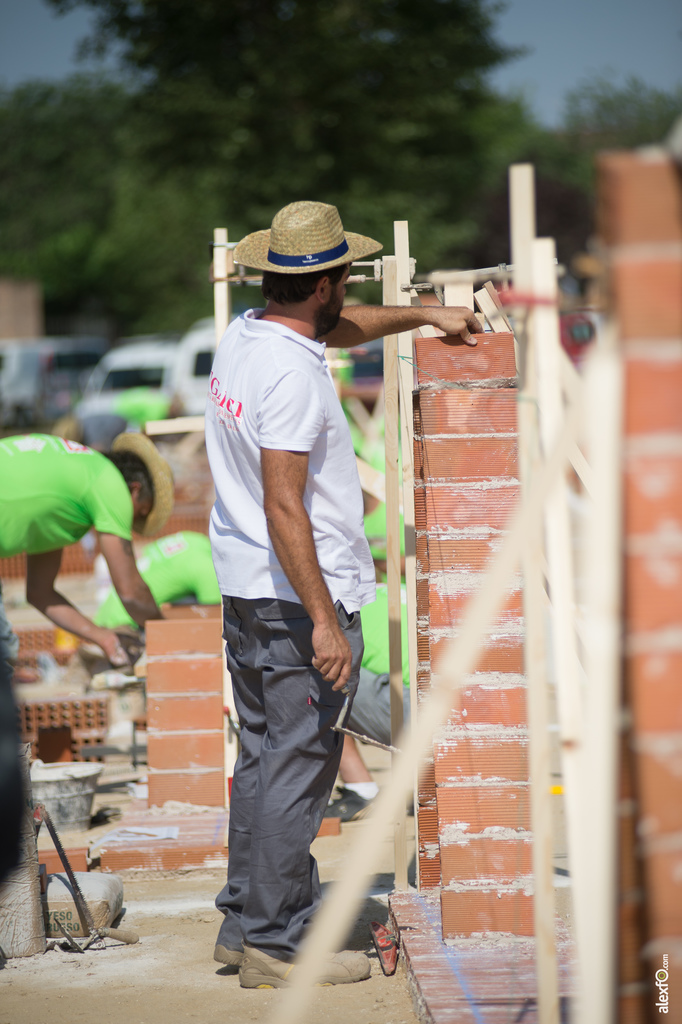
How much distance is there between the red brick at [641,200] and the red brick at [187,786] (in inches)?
136

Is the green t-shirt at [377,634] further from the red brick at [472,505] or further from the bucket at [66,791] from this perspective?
the red brick at [472,505]

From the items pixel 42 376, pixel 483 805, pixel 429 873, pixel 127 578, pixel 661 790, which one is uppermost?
pixel 42 376

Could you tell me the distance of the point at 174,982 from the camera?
119 inches

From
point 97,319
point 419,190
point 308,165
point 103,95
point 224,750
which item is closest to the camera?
point 224,750

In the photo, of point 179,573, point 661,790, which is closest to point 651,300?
point 661,790

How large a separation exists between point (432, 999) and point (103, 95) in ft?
194

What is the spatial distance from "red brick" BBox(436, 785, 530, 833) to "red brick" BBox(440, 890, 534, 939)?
0.64 feet

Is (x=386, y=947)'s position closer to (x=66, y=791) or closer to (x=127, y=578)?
(x=66, y=791)

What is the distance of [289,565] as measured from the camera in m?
2.66

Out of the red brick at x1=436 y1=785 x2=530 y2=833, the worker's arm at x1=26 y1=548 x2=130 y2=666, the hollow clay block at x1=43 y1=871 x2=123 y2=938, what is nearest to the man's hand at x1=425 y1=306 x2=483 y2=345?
the red brick at x1=436 y1=785 x2=530 y2=833

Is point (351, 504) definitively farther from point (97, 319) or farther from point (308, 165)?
point (97, 319)

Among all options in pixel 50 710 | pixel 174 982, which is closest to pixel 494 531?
pixel 174 982

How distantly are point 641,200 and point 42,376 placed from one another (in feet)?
88.4

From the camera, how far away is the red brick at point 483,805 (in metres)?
2.94
